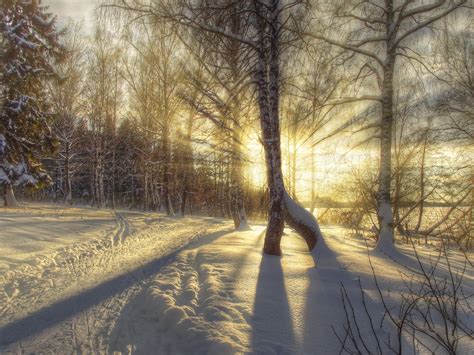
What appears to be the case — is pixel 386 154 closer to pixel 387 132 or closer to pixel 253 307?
pixel 387 132

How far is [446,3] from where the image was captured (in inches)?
224

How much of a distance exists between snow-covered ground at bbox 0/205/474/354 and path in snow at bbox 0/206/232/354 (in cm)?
1

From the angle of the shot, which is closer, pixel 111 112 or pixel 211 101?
pixel 211 101

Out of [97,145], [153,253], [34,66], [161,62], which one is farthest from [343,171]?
[97,145]

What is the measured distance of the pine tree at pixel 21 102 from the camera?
12992 millimetres

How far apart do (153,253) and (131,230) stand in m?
3.87

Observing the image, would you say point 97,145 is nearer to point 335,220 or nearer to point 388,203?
point 335,220

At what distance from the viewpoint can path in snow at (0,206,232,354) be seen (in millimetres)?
2801

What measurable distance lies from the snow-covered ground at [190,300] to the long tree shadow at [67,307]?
1cm

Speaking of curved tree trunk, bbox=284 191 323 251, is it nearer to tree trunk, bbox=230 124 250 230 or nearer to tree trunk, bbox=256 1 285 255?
tree trunk, bbox=256 1 285 255

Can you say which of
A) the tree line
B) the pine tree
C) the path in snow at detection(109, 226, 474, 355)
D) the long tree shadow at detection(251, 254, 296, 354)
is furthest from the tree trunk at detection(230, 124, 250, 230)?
the pine tree

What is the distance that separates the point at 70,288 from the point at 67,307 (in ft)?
2.29

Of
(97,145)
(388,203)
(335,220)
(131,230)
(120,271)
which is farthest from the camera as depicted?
(97,145)

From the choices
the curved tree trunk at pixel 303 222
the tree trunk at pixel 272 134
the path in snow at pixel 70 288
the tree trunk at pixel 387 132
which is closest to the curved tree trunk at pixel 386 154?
the tree trunk at pixel 387 132
